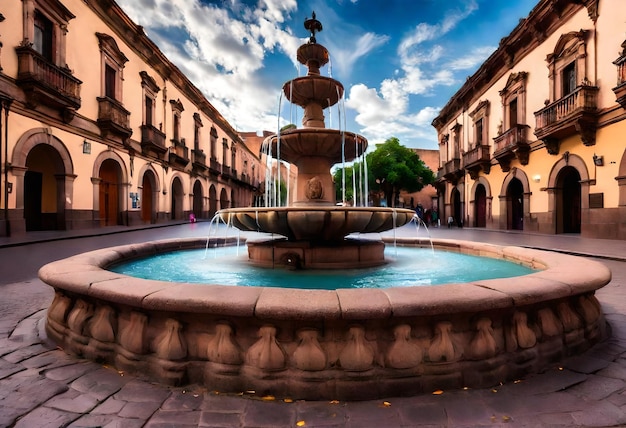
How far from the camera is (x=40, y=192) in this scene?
46.8 ft

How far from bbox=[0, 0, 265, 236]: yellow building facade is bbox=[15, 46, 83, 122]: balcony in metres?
0.03

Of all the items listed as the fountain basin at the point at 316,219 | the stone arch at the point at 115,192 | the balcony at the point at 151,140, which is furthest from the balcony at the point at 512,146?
the stone arch at the point at 115,192

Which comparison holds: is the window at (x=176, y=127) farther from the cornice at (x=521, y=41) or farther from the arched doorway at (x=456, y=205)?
the arched doorway at (x=456, y=205)

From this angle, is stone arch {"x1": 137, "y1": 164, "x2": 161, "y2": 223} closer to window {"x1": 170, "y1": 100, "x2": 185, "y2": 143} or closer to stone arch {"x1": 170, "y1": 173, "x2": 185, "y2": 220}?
stone arch {"x1": 170, "y1": 173, "x2": 185, "y2": 220}

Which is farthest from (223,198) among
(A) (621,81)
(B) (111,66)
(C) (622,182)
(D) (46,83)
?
(A) (621,81)

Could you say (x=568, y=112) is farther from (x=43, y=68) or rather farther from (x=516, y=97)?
(x=43, y=68)

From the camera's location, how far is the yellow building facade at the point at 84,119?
416 inches

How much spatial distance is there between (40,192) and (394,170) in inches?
1021

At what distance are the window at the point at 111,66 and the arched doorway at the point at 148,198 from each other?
5425mm

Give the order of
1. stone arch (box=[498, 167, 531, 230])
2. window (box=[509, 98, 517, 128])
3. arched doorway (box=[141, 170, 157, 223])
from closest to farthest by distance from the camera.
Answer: window (box=[509, 98, 517, 128]) → stone arch (box=[498, 167, 531, 230]) → arched doorway (box=[141, 170, 157, 223])

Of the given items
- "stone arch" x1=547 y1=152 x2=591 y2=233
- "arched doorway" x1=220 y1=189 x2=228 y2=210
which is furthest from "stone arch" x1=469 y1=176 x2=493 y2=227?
"arched doorway" x1=220 y1=189 x2=228 y2=210

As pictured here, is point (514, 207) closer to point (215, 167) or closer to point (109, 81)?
point (109, 81)

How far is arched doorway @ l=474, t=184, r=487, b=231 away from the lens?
21.7 m

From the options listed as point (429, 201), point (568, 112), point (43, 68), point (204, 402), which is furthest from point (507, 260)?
point (429, 201)
